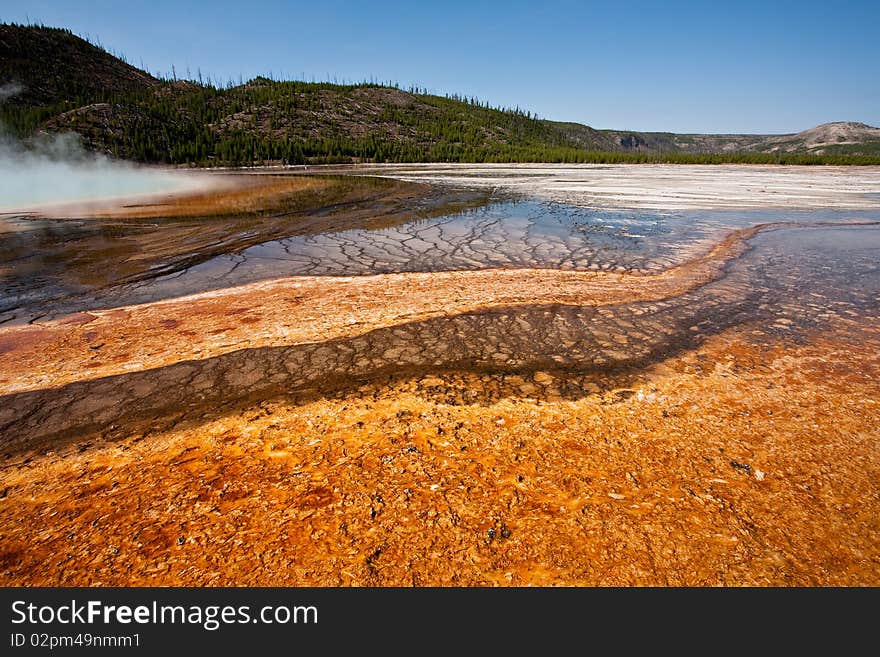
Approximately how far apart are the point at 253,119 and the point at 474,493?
86.9m

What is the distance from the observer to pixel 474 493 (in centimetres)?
203

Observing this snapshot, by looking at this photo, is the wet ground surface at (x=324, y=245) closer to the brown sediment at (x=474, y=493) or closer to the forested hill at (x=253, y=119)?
the brown sediment at (x=474, y=493)

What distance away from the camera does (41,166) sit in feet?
123

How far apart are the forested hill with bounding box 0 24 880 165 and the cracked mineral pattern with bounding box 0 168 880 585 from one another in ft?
183

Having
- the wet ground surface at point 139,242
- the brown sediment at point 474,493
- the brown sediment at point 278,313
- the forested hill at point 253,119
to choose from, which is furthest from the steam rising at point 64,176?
the brown sediment at point 474,493

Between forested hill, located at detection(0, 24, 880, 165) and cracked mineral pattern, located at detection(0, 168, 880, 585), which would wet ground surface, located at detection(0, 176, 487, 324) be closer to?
cracked mineral pattern, located at detection(0, 168, 880, 585)

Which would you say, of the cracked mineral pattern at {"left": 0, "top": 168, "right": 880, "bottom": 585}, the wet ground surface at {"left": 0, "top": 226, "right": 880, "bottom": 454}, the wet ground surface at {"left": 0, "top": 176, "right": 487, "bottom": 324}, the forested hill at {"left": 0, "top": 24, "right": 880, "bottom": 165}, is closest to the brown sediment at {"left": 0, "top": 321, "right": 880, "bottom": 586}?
the cracked mineral pattern at {"left": 0, "top": 168, "right": 880, "bottom": 585}

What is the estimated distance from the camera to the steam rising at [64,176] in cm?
1888

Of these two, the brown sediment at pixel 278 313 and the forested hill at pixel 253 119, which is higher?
the forested hill at pixel 253 119

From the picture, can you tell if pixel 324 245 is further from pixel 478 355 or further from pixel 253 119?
pixel 253 119

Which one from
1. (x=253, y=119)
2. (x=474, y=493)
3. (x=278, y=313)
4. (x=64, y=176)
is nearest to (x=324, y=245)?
(x=278, y=313)

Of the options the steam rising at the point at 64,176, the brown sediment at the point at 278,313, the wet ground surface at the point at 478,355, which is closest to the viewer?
the wet ground surface at the point at 478,355

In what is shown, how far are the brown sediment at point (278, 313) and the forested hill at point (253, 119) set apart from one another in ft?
177

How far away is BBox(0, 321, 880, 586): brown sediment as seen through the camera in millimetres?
1654
